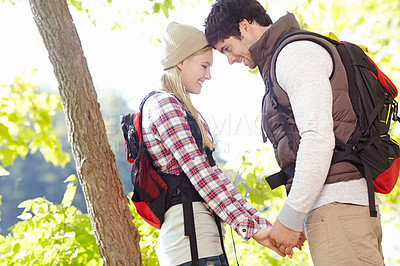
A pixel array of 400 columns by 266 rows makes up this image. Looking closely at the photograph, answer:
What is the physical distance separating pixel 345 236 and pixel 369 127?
0.34 m

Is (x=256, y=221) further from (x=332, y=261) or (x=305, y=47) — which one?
(x=305, y=47)

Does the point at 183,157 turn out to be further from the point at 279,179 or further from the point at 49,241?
the point at 49,241

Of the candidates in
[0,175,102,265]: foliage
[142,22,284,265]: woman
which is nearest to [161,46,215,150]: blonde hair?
[142,22,284,265]: woman

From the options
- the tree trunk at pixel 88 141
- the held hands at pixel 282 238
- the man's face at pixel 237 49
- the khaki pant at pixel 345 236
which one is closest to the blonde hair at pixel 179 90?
the man's face at pixel 237 49

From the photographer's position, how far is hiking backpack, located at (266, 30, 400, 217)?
115 cm

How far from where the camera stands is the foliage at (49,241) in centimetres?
255

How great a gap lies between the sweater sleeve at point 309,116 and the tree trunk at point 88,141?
A: 3.81 feet

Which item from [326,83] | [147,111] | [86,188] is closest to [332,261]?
[326,83]

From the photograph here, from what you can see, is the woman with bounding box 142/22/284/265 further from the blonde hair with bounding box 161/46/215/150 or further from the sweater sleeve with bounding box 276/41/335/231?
the sweater sleeve with bounding box 276/41/335/231

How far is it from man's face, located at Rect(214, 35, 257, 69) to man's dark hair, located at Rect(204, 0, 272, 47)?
21mm

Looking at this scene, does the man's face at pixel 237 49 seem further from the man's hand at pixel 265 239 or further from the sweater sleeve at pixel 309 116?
the man's hand at pixel 265 239

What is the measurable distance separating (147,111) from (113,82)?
6.33 m

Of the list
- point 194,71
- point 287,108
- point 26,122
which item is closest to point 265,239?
point 287,108

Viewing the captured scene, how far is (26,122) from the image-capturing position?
3137 mm
